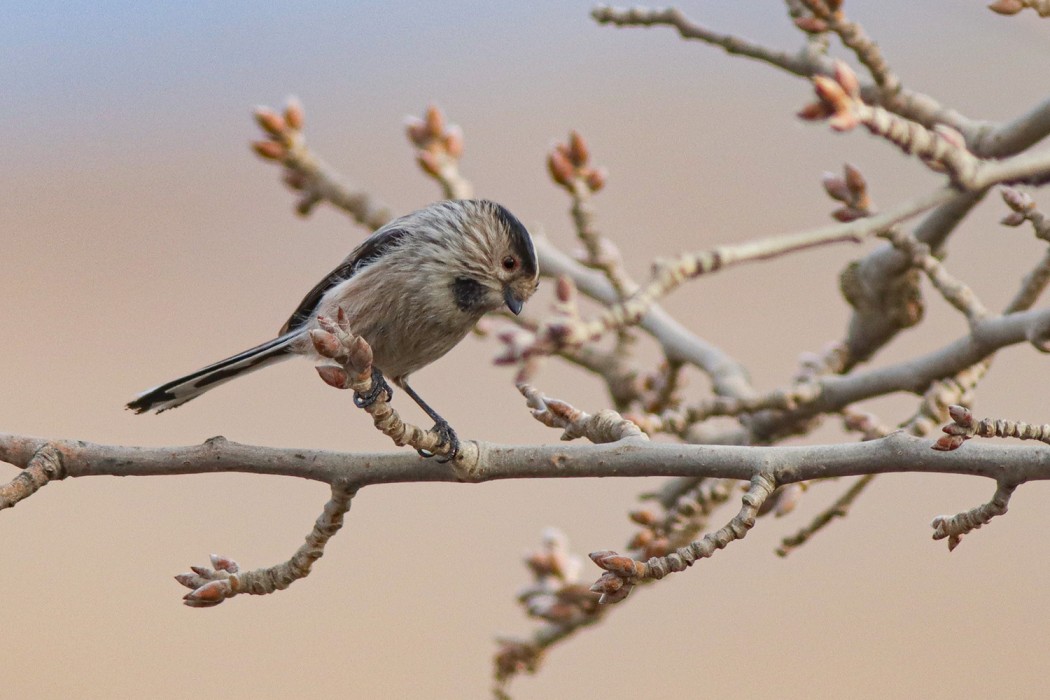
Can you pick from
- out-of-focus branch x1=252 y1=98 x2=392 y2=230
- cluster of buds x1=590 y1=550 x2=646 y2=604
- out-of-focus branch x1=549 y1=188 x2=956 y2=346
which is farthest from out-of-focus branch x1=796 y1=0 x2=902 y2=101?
out-of-focus branch x1=252 y1=98 x2=392 y2=230

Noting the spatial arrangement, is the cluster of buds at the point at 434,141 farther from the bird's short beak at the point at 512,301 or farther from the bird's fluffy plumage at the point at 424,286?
the bird's short beak at the point at 512,301

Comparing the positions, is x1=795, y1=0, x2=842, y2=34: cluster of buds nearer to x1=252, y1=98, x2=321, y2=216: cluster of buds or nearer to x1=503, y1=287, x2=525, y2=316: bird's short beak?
Result: x1=503, y1=287, x2=525, y2=316: bird's short beak

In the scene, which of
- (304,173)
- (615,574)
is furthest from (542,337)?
(304,173)

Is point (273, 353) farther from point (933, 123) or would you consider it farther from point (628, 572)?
point (933, 123)

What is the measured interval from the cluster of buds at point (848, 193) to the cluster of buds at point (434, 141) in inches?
44.8

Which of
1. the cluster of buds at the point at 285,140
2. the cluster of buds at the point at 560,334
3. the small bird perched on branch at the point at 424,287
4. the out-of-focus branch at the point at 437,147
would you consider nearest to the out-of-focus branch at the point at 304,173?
the cluster of buds at the point at 285,140

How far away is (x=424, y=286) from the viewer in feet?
8.22

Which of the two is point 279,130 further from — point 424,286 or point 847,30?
point 847,30

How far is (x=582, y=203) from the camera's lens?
8.86 ft

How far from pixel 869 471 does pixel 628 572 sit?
1.20 ft

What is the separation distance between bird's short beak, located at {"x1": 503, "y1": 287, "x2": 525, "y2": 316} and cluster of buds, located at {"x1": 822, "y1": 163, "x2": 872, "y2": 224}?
75cm

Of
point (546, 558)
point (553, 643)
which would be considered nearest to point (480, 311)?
point (546, 558)

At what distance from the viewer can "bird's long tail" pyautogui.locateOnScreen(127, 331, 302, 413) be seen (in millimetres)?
2203

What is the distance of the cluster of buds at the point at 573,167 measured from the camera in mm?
2666
